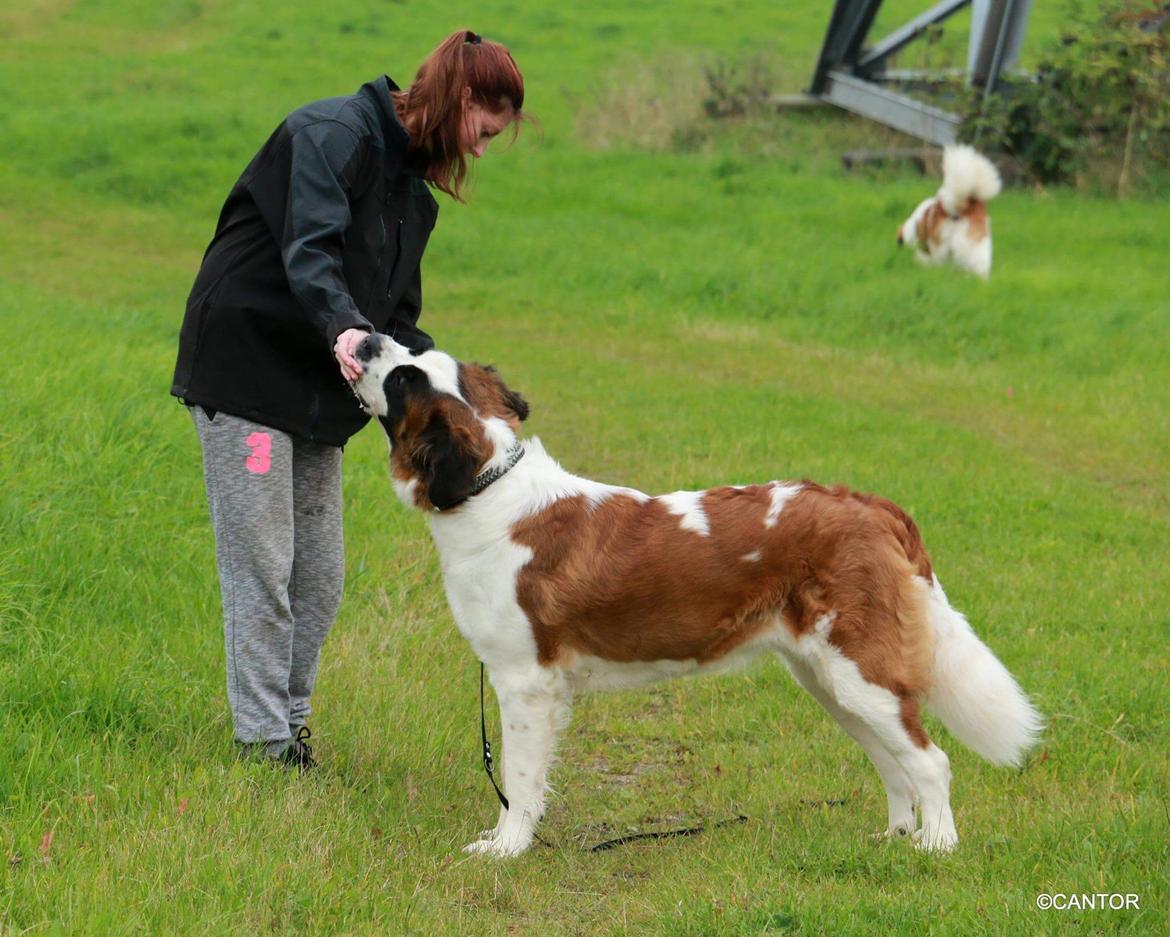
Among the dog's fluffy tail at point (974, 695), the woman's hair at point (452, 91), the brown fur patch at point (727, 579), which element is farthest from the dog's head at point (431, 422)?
the dog's fluffy tail at point (974, 695)

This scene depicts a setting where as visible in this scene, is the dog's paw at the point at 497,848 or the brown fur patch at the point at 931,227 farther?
the brown fur patch at the point at 931,227

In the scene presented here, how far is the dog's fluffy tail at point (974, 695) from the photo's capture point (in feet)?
14.7

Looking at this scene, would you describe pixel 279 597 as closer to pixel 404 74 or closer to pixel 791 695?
pixel 791 695

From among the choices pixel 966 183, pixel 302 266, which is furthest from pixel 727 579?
pixel 966 183

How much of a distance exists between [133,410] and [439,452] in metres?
3.93

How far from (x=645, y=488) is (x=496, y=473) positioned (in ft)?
13.3

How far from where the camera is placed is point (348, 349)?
4.12m

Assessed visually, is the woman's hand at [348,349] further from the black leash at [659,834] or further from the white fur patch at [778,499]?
the black leash at [659,834]

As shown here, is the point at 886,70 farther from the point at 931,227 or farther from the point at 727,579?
the point at 727,579

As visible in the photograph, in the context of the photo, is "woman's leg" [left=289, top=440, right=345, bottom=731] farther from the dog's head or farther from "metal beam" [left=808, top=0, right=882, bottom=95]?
"metal beam" [left=808, top=0, right=882, bottom=95]

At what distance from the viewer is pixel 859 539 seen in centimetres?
436

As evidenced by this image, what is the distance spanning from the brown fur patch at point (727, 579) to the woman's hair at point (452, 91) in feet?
4.21

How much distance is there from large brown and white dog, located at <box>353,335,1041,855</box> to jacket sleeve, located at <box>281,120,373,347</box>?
0.23m

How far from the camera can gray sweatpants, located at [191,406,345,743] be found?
4430mm
